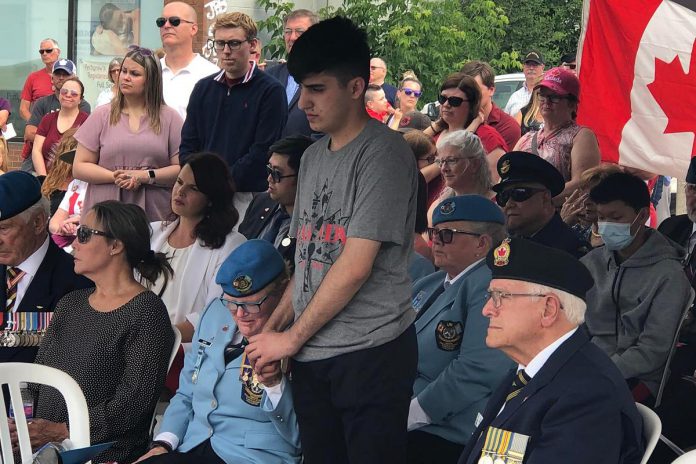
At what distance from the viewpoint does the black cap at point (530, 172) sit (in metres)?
5.39

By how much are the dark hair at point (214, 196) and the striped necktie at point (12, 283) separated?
1075 millimetres

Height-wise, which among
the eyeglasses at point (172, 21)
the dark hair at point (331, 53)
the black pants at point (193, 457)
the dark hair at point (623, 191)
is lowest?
the black pants at point (193, 457)

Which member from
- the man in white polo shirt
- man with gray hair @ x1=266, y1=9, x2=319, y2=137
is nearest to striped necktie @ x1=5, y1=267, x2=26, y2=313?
man with gray hair @ x1=266, y1=9, x2=319, y2=137

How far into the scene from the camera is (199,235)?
542 cm

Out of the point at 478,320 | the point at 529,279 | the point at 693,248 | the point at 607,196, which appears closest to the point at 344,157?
the point at 529,279

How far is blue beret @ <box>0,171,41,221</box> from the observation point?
4547 mm

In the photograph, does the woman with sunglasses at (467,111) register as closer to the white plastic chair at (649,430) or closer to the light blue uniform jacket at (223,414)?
the light blue uniform jacket at (223,414)

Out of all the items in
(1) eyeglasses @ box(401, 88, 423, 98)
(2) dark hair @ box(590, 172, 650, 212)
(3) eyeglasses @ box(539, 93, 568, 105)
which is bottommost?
(1) eyeglasses @ box(401, 88, 423, 98)

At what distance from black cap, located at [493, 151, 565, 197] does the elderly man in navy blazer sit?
89.4 inches

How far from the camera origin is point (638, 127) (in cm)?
561

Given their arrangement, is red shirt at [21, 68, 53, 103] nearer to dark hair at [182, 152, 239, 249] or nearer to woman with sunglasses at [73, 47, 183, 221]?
woman with sunglasses at [73, 47, 183, 221]

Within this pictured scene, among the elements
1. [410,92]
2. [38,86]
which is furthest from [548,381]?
[38,86]

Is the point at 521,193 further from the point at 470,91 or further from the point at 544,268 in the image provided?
the point at 544,268

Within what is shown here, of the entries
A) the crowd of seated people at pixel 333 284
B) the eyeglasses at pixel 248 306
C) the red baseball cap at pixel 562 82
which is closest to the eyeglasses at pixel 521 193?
the crowd of seated people at pixel 333 284
